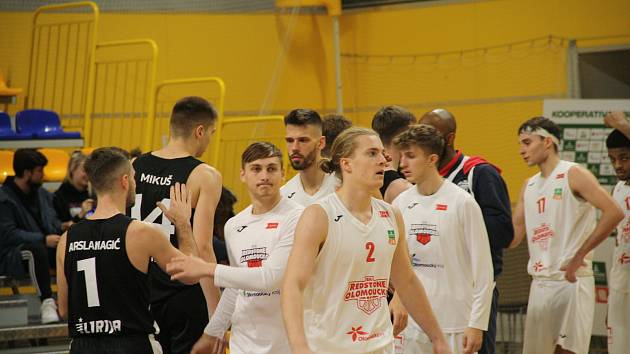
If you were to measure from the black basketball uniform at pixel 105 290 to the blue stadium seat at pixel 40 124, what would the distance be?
22.8ft

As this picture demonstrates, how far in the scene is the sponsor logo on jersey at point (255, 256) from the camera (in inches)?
198

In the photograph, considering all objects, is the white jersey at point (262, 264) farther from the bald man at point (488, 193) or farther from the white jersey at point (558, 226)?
the white jersey at point (558, 226)

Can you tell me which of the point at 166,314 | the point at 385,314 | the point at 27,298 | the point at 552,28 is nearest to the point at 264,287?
the point at 385,314

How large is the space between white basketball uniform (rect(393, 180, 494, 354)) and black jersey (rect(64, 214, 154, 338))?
186cm

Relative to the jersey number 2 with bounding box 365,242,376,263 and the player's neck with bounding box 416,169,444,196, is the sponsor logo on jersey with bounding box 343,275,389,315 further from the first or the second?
→ the player's neck with bounding box 416,169,444,196

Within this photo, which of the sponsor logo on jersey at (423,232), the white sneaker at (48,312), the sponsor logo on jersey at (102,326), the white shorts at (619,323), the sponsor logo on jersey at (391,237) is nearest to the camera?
the sponsor logo on jersey at (391,237)

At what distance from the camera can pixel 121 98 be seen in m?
13.6

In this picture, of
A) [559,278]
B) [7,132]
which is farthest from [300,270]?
[7,132]

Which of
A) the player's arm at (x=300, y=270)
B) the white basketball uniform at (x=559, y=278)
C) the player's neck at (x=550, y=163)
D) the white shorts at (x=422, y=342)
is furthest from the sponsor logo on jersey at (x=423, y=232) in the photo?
the player's neck at (x=550, y=163)

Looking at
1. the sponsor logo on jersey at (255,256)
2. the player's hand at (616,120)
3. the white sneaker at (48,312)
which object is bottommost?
the white sneaker at (48,312)

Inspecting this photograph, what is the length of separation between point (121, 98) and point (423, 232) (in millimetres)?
8707

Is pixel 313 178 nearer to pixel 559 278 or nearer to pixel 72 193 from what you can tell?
pixel 559 278

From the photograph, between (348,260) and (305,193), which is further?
(305,193)

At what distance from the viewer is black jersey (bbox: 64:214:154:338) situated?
15.1 feet
